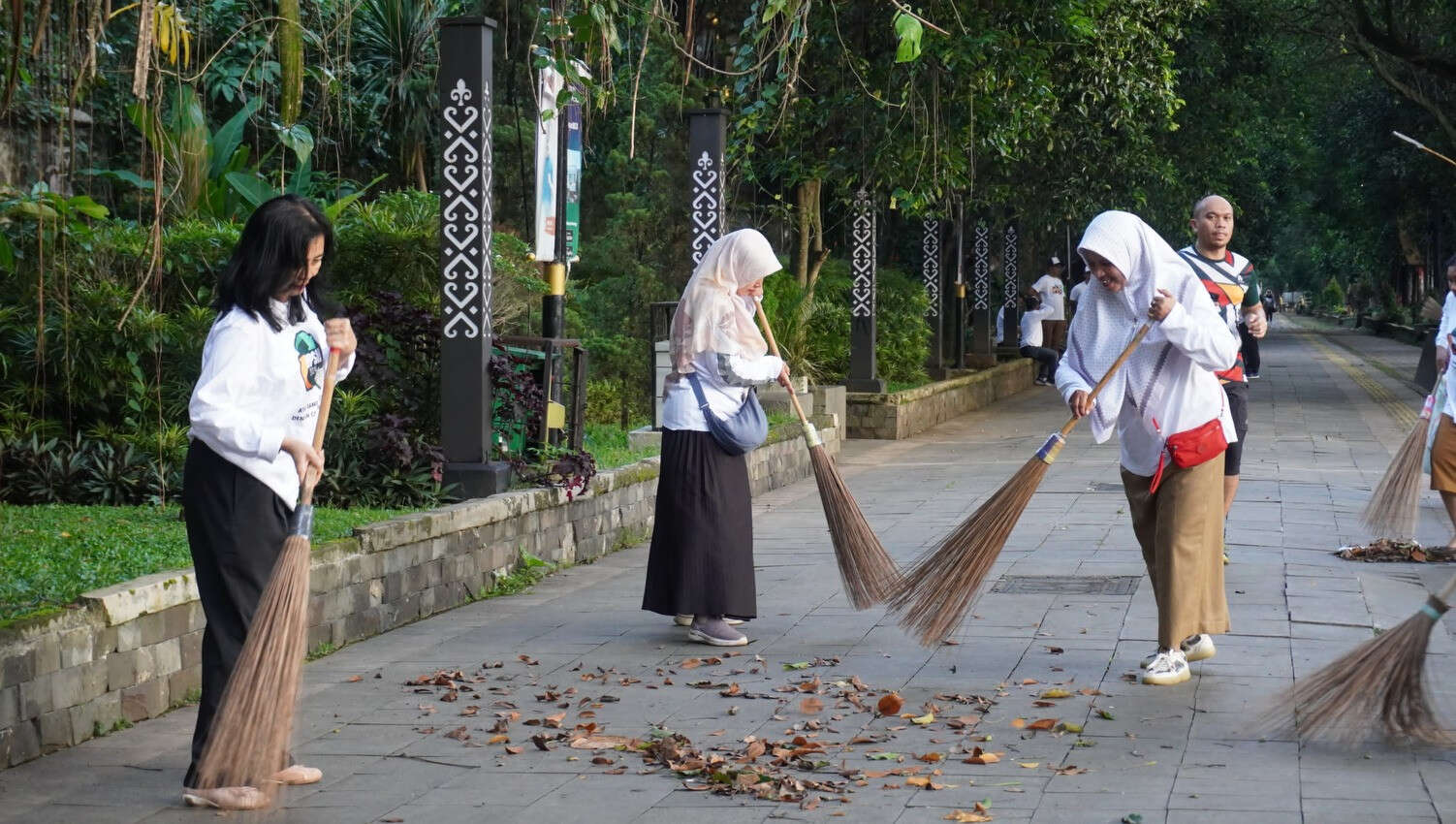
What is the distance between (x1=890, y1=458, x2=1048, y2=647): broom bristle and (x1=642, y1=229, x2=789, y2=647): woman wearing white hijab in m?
0.91

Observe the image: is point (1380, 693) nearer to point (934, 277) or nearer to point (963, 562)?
point (963, 562)

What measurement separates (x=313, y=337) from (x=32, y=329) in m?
5.71

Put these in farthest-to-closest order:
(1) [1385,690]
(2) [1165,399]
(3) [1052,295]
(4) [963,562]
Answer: (3) [1052,295] → (4) [963,562] → (2) [1165,399] → (1) [1385,690]

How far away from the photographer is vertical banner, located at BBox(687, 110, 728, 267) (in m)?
12.6

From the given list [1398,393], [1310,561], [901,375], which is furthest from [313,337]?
[1398,393]

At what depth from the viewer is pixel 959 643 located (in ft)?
21.8

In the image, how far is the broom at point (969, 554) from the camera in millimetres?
5977

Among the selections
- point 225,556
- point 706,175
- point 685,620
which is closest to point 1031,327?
point 706,175

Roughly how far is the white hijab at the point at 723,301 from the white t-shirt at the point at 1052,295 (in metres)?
20.1

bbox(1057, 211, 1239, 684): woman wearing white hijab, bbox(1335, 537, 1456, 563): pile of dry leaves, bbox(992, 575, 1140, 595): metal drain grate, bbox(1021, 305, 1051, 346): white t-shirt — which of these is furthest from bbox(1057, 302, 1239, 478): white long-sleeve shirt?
bbox(1021, 305, 1051, 346): white t-shirt

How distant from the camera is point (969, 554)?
6.02 m

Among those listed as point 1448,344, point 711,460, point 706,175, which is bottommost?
point 711,460

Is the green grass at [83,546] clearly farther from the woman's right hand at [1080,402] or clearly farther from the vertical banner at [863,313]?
the vertical banner at [863,313]

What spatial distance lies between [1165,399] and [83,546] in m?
4.36
